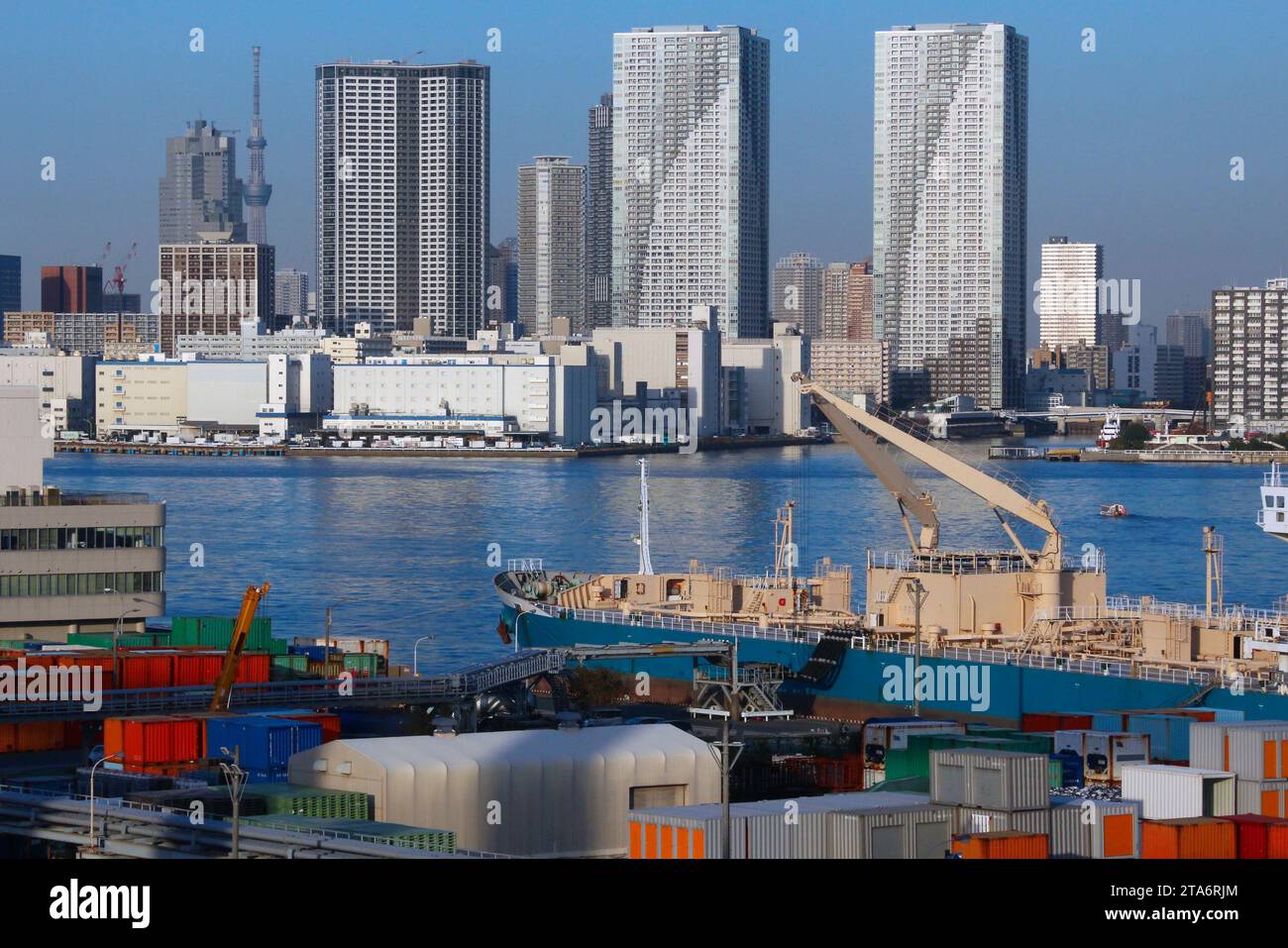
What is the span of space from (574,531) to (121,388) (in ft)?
228

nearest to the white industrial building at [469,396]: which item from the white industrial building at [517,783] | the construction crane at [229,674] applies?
the construction crane at [229,674]

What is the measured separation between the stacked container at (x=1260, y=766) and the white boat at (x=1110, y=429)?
10497cm

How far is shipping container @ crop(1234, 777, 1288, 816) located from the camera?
43.0 ft

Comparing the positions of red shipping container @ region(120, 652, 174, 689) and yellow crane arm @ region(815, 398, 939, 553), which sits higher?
yellow crane arm @ region(815, 398, 939, 553)

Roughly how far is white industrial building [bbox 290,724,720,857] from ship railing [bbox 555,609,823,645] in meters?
10.8

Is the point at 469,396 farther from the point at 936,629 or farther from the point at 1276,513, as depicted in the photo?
the point at 1276,513

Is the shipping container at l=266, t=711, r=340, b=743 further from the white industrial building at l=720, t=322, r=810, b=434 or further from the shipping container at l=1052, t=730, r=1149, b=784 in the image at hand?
the white industrial building at l=720, t=322, r=810, b=434

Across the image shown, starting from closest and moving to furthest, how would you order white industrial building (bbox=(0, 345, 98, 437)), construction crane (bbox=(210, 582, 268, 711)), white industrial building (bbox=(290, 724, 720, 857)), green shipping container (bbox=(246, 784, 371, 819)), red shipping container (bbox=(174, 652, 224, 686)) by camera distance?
green shipping container (bbox=(246, 784, 371, 819)), white industrial building (bbox=(290, 724, 720, 857)), construction crane (bbox=(210, 582, 268, 711)), red shipping container (bbox=(174, 652, 224, 686)), white industrial building (bbox=(0, 345, 98, 437))

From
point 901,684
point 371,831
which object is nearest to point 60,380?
point 901,684

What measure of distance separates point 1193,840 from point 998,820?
1.11m

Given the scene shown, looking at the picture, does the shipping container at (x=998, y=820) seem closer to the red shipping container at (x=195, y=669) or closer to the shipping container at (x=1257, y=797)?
the shipping container at (x=1257, y=797)

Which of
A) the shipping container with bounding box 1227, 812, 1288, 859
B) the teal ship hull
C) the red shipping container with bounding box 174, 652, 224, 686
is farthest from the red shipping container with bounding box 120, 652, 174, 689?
the shipping container with bounding box 1227, 812, 1288, 859

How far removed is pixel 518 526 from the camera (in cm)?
5584
